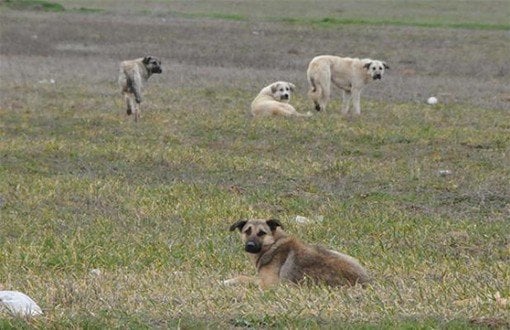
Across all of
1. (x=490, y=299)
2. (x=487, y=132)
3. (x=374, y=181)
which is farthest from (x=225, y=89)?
(x=490, y=299)

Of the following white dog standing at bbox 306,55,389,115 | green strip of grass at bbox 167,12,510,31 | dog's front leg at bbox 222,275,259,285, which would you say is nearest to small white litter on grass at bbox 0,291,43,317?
dog's front leg at bbox 222,275,259,285

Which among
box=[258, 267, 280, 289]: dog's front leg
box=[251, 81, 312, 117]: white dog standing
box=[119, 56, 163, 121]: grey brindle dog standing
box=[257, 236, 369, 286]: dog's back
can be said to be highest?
box=[257, 236, 369, 286]: dog's back

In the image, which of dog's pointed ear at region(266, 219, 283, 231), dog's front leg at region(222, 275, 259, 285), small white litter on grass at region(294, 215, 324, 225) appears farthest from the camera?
small white litter on grass at region(294, 215, 324, 225)

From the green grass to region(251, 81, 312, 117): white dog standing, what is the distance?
1.56 ft

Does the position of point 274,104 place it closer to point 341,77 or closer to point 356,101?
point 356,101

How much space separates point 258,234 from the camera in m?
9.02

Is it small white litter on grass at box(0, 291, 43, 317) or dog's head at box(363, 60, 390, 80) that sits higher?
small white litter on grass at box(0, 291, 43, 317)

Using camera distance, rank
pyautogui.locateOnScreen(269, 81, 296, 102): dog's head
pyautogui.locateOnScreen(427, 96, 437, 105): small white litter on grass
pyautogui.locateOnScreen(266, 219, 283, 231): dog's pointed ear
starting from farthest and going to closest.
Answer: pyautogui.locateOnScreen(427, 96, 437, 105): small white litter on grass → pyautogui.locateOnScreen(269, 81, 296, 102): dog's head → pyautogui.locateOnScreen(266, 219, 283, 231): dog's pointed ear

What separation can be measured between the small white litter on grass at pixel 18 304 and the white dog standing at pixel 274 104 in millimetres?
12559

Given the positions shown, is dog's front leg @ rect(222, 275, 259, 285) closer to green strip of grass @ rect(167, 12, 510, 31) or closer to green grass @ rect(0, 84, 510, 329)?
green grass @ rect(0, 84, 510, 329)

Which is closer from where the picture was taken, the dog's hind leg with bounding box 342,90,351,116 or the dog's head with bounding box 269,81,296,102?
the dog's head with bounding box 269,81,296,102

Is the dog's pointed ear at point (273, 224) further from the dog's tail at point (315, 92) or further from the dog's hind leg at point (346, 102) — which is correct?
the dog's tail at point (315, 92)

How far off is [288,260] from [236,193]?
15.1ft

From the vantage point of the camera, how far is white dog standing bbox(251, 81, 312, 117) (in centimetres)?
1955
